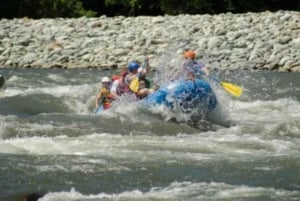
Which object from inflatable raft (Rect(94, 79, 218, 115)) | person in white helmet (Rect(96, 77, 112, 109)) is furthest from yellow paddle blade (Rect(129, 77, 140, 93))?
inflatable raft (Rect(94, 79, 218, 115))

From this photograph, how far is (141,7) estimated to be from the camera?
32.3 meters

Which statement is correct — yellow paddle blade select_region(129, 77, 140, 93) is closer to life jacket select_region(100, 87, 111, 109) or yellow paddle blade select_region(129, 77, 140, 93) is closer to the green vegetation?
life jacket select_region(100, 87, 111, 109)

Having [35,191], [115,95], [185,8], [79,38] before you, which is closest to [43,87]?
[115,95]

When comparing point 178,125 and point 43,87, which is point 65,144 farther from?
point 43,87

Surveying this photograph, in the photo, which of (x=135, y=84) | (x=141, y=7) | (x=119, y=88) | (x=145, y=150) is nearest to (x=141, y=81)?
(x=135, y=84)

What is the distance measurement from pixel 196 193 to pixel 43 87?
380 inches

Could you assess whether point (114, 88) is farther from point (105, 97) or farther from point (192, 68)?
point (192, 68)

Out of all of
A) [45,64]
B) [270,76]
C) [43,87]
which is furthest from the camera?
[45,64]

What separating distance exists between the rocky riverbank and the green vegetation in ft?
20.6

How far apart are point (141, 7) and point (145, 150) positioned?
77.0 feet

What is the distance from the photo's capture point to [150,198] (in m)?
6.88

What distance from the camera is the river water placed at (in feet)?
23.8

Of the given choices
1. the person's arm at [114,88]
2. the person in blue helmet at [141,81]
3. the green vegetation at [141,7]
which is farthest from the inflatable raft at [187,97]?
the green vegetation at [141,7]

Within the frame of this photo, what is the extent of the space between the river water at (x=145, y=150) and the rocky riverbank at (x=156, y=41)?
5.44 metres
